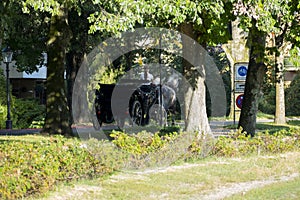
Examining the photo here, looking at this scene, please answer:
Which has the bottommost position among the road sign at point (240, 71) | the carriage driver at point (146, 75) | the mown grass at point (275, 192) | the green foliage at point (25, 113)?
the mown grass at point (275, 192)

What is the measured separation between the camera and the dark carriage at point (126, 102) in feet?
85.0

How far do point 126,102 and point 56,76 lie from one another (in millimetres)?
6660

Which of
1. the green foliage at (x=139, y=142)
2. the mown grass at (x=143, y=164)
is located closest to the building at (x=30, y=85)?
the mown grass at (x=143, y=164)

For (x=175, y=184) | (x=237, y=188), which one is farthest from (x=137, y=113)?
(x=237, y=188)

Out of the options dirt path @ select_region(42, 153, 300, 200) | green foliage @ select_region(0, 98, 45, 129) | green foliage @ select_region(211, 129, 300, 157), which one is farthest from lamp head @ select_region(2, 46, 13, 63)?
dirt path @ select_region(42, 153, 300, 200)

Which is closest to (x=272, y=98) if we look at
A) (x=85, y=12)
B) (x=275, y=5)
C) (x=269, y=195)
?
(x=85, y=12)

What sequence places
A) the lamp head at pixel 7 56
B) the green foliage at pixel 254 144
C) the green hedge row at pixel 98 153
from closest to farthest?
the green hedge row at pixel 98 153
the green foliage at pixel 254 144
the lamp head at pixel 7 56

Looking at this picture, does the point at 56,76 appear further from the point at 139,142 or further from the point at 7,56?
the point at 139,142

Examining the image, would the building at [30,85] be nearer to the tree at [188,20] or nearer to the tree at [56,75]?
the tree at [56,75]

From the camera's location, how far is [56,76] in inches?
786

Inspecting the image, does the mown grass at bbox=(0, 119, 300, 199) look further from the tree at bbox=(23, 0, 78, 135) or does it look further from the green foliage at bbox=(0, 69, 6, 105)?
the green foliage at bbox=(0, 69, 6, 105)

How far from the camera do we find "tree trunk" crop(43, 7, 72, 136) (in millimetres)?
19906

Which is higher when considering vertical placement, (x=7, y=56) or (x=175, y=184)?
(x=7, y=56)

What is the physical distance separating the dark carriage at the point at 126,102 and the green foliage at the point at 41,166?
15.0m
